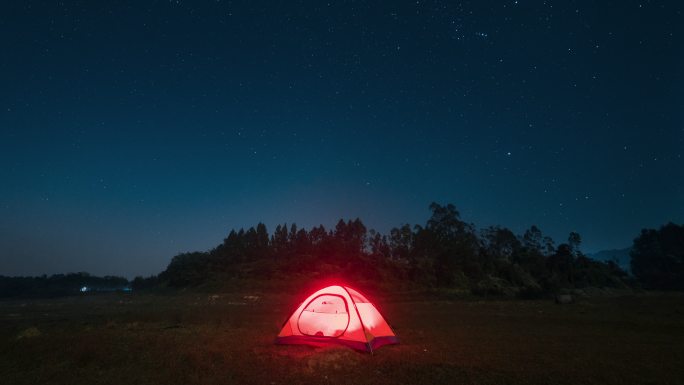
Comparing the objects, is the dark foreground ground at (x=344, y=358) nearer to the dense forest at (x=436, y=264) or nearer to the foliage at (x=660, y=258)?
the dense forest at (x=436, y=264)

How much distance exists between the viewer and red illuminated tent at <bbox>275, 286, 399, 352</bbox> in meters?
12.7

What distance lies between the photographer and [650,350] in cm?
1260

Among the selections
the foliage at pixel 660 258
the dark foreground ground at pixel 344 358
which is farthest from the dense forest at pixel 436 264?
the dark foreground ground at pixel 344 358

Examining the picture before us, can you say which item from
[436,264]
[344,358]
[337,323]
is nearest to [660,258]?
[436,264]

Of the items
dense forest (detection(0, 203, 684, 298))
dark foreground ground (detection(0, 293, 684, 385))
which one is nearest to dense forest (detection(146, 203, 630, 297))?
dense forest (detection(0, 203, 684, 298))

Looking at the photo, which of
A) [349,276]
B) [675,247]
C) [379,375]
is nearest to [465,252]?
[349,276]

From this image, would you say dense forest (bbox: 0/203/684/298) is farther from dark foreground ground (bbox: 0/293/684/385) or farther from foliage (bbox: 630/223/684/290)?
dark foreground ground (bbox: 0/293/684/385)

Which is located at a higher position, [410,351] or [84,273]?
[84,273]

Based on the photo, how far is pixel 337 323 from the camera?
13.4m

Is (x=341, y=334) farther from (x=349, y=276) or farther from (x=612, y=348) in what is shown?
(x=349, y=276)

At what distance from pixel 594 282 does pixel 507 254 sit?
16.1 m

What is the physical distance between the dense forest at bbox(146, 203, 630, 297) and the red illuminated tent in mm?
47749

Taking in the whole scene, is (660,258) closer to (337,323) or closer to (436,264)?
(436,264)

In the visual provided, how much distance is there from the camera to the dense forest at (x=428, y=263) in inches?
2729
